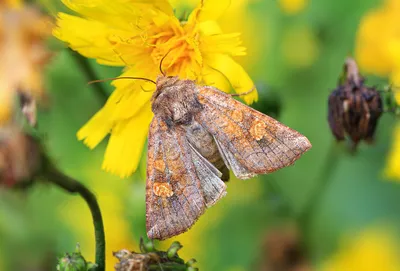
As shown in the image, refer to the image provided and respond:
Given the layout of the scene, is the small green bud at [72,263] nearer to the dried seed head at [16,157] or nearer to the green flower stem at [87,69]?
the dried seed head at [16,157]

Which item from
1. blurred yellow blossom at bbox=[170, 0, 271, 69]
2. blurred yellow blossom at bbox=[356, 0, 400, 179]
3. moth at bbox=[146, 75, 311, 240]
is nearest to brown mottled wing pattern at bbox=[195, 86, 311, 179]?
moth at bbox=[146, 75, 311, 240]

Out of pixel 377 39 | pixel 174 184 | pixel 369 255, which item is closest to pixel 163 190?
pixel 174 184

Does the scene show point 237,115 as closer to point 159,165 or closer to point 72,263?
point 159,165

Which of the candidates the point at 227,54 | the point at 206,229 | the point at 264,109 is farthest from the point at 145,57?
the point at 206,229

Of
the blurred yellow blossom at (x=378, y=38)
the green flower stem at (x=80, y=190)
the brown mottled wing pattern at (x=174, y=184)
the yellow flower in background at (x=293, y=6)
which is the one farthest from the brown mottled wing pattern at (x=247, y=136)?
the yellow flower in background at (x=293, y=6)

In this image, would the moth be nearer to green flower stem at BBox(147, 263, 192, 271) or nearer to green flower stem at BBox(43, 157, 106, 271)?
green flower stem at BBox(147, 263, 192, 271)

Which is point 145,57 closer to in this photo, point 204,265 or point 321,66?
point 204,265

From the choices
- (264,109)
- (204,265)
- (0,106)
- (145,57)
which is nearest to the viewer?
(145,57)
